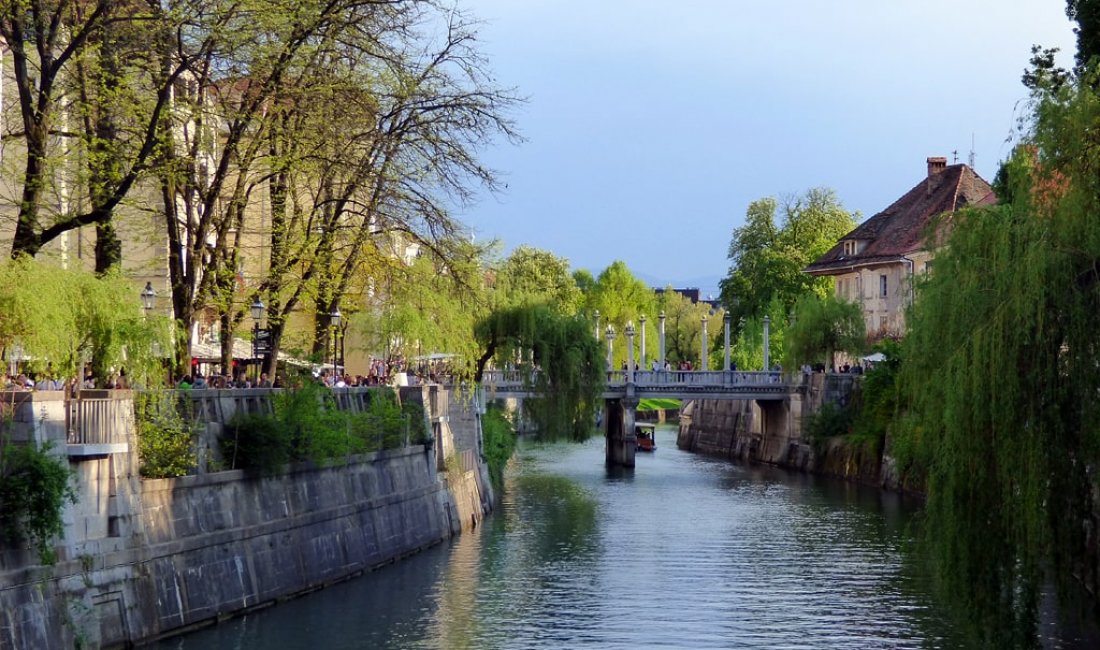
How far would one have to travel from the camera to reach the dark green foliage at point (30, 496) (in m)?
23.0

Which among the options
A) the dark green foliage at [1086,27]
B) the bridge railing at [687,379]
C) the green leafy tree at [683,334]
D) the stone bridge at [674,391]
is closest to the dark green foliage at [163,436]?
the dark green foliage at [1086,27]

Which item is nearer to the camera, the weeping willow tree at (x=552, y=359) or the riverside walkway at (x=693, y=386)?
the weeping willow tree at (x=552, y=359)

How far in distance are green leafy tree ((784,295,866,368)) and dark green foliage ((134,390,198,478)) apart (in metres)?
52.1

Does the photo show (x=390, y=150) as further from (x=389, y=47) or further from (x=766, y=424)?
(x=766, y=424)

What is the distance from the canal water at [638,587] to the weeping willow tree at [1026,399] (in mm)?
5625

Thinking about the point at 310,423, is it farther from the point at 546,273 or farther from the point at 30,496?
the point at 546,273

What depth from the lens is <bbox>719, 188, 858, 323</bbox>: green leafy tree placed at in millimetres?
103750

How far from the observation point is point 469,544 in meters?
42.4

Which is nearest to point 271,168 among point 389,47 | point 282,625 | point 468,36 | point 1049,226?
point 389,47

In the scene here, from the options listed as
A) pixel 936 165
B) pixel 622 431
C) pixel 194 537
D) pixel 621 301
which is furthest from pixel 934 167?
pixel 194 537

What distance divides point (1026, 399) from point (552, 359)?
143 ft

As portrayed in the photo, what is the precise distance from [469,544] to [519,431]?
5616cm

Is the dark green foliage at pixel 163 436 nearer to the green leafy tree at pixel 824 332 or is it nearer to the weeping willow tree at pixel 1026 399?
the weeping willow tree at pixel 1026 399

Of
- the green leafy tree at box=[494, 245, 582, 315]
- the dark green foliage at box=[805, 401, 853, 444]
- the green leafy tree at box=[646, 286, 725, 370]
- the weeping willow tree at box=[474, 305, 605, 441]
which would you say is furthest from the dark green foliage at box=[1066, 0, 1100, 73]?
the green leafy tree at box=[646, 286, 725, 370]
